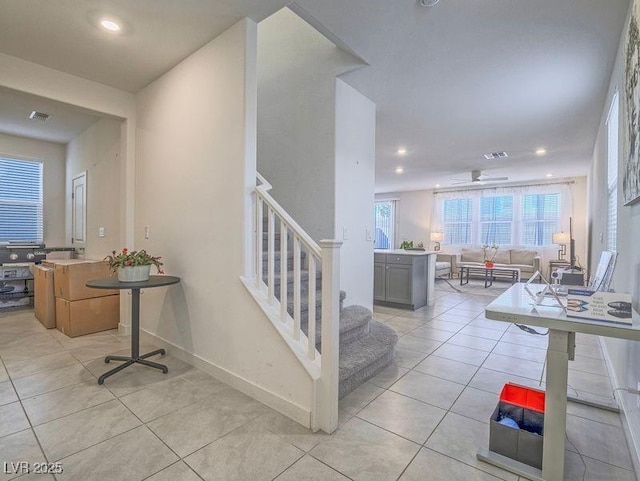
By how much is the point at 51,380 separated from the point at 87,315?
130 cm

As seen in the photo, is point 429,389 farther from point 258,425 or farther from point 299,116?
point 299,116

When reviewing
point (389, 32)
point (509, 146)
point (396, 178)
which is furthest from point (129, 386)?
point (396, 178)

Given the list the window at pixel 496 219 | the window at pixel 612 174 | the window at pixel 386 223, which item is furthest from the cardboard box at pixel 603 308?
the window at pixel 386 223

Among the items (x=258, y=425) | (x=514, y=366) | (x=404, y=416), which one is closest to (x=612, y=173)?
(x=514, y=366)

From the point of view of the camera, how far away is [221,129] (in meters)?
2.52

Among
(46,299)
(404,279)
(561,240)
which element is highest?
(561,240)

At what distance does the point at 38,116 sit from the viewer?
4.34 meters

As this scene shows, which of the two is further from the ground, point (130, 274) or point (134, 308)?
point (130, 274)

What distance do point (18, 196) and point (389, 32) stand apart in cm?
605

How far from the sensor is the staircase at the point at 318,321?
1.85m

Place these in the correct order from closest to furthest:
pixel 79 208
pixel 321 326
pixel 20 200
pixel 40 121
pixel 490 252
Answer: pixel 321 326
pixel 40 121
pixel 79 208
pixel 20 200
pixel 490 252

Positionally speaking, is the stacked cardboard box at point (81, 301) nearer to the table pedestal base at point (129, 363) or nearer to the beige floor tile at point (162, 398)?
the table pedestal base at point (129, 363)

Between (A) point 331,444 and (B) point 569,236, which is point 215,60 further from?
(B) point 569,236

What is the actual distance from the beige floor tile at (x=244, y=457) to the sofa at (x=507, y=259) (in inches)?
301
